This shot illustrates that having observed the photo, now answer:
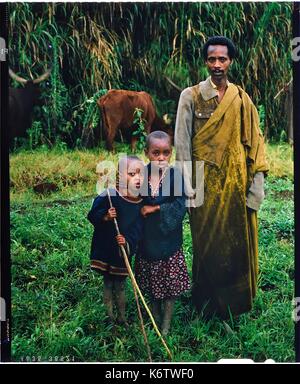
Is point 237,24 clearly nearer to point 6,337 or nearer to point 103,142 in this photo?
point 103,142

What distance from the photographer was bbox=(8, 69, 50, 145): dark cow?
4.11 meters

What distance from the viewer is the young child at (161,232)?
410 centimetres

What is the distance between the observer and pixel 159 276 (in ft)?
13.5

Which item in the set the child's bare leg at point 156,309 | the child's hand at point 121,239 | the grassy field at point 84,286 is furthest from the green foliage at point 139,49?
the child's bare leg at point 156,309

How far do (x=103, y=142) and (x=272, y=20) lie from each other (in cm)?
123

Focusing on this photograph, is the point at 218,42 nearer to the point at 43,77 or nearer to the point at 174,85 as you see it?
the point at 174,85

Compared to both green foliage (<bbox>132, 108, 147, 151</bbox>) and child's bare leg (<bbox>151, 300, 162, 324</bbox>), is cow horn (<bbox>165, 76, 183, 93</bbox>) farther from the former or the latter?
child's bare leg (<bbox>151, 300, 162, 324</bbox>)

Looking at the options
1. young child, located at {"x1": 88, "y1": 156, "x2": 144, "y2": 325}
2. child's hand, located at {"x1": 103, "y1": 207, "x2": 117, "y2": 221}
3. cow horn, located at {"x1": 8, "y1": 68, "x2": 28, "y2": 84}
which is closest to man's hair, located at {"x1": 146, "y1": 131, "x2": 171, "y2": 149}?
young child, located at {"x1": 88, "y1": 156, "x2": 144, "y2": 325}

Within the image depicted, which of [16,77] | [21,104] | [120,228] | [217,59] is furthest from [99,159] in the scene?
[217,59]

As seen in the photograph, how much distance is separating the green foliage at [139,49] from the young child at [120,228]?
0.39m

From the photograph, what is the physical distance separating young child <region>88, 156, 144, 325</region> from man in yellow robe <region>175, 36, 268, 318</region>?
308 millimetres

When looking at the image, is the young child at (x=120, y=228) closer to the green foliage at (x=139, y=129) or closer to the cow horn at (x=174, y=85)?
the green foliage at (x=139, y=129)

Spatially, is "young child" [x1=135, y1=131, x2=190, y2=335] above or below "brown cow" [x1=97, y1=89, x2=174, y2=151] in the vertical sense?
below

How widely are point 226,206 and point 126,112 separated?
0.82 meters
